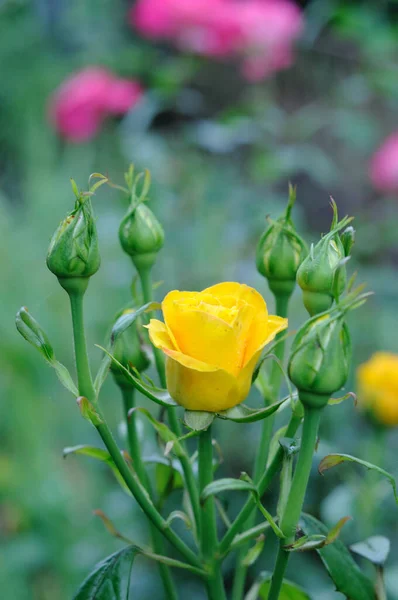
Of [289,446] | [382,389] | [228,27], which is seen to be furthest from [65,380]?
[228,27]

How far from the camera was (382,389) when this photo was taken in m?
0.96

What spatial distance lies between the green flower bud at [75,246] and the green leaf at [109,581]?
6.1 inches

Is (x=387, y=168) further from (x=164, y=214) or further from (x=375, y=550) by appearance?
(x=375, y=550)

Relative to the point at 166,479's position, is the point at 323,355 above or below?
above

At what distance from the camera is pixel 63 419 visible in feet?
4.28

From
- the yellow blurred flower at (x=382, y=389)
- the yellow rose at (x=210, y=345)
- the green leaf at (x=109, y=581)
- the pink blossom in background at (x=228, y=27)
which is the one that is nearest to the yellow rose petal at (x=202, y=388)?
the yellow rose at (x=210, y=345)

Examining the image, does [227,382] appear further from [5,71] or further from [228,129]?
[5,71]

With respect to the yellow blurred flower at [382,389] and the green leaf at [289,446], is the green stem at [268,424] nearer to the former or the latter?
the green leaf at [289,446]

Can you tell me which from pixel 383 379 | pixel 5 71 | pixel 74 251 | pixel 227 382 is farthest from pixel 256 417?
pixel 5 71

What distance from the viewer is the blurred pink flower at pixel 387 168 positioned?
158 centimetres

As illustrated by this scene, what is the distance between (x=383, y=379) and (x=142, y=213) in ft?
1.97

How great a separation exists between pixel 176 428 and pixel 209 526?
0.06 metres

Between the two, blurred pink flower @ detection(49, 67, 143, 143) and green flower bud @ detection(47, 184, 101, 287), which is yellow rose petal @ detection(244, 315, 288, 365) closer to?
green flower bud @ detection(47, 184, 101, 287)

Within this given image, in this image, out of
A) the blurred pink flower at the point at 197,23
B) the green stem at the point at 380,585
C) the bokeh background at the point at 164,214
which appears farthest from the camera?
the blurred pink flower at the point at 197,23
